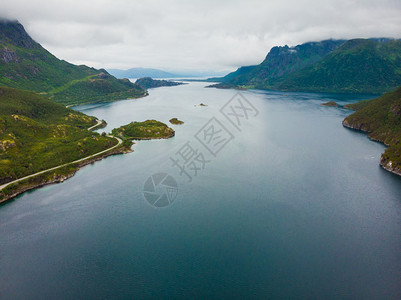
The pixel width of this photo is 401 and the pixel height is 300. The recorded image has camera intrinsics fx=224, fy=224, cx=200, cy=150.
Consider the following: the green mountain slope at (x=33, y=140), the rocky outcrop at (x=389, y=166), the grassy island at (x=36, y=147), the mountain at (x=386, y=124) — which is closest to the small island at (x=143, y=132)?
the grassy island at (x=36, y=147)

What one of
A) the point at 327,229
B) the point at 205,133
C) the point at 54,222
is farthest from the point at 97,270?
the point at 205,133

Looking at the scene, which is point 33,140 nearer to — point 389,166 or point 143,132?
point 143,132

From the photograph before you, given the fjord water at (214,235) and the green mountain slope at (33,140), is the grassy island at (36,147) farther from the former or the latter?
the fjord water at (214,235)

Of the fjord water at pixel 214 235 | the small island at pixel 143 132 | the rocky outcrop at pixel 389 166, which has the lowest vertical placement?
the fjord water at pixel 214 235

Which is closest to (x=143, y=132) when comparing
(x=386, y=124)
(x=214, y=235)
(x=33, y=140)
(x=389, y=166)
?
(x=33, y=140)

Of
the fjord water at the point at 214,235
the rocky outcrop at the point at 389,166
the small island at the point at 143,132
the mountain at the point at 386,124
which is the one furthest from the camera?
the small island at the point at 143,132

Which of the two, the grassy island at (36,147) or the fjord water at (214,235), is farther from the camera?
the grassy island at (36,147)

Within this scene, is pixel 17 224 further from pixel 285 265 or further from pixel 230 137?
A: pixel 230 137
